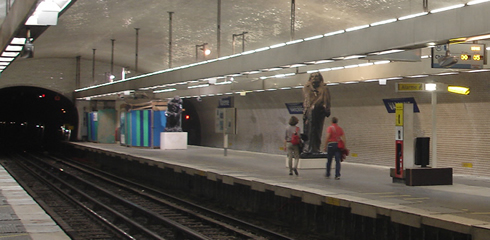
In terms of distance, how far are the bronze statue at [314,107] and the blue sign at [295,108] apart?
5164 mm

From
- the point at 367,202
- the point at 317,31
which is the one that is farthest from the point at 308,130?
the point at 367,202

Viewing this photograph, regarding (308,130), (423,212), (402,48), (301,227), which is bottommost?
(301,227)

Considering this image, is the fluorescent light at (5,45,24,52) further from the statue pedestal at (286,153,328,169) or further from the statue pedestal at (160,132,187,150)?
the statue pedestal at (160,132,187,150)

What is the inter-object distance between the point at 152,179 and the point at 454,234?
46.1 ft

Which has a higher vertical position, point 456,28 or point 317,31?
point 317,31

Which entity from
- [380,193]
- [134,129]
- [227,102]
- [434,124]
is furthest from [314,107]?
[134,129]

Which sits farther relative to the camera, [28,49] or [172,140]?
[172,140]

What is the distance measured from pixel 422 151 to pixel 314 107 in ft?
12.2

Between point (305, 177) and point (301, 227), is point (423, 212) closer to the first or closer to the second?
point (301, 227)

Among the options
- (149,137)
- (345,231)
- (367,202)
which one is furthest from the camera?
(149,137)

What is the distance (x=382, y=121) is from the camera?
1619 cm

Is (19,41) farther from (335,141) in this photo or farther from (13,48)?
(335,141)

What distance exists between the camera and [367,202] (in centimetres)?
878

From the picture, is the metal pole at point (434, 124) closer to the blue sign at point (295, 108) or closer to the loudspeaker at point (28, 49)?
the loudspeaker at point (28, 49)
